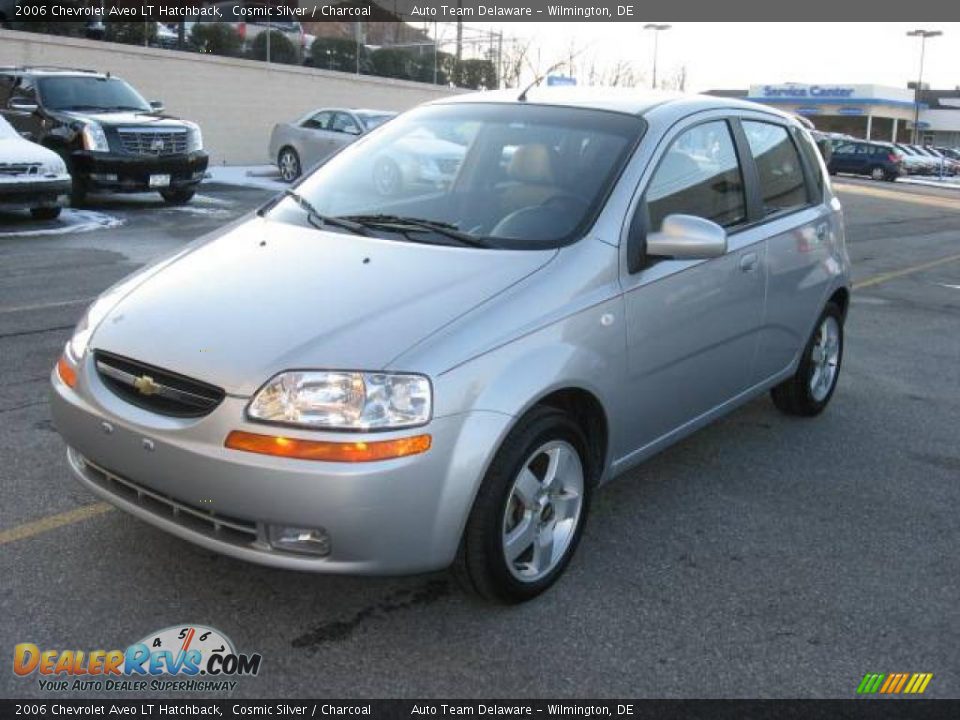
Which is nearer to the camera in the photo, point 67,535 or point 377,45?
point 67,535

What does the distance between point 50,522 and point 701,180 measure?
2920 mm

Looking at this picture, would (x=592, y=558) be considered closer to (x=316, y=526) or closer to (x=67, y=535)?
(x=316, y=526)

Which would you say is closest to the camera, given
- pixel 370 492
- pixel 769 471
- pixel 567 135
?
pixel 370 492

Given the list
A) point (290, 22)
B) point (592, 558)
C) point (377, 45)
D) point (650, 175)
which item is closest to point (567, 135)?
point (650, 175)

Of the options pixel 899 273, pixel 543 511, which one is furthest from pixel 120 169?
pixel 543 511

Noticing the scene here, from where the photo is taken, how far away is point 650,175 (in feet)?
12.6

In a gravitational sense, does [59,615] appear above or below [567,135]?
below

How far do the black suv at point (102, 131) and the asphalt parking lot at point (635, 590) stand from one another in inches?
355

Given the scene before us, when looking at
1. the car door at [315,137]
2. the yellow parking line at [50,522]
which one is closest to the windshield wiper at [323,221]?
the yellow parking line at [50,522]

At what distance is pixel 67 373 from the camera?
3.34m

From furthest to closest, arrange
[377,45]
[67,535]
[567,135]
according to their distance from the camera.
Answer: [377,45] → [567,135] → [67,535]

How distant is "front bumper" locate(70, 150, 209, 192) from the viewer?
13539mm

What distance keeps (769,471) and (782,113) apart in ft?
6.58
